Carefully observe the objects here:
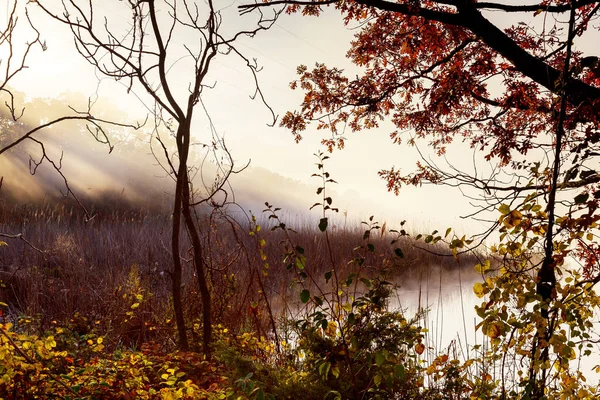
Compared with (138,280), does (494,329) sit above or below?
above

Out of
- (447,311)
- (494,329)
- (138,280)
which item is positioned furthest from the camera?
(447,311)

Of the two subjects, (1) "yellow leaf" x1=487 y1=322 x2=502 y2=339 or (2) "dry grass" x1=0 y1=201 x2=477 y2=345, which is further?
(2) "dry grass" x1=0 y1=201 x2=477 y2=345

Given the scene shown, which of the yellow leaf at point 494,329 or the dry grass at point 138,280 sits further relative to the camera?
the dry grass at point 138,280

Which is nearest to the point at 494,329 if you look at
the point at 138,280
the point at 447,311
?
the point at 138,280

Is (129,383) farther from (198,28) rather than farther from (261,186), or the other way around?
(261,186)

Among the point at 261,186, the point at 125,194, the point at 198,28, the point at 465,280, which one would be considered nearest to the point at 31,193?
the point at 125,194

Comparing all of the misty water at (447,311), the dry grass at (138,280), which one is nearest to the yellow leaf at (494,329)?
the dry grass at (138,280)

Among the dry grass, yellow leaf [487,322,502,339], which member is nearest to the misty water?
the dry grass

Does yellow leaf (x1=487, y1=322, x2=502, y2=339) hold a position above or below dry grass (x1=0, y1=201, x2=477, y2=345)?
above

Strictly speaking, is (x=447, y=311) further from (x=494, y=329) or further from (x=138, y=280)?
(x=494, y=329)

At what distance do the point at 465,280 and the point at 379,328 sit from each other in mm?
8831

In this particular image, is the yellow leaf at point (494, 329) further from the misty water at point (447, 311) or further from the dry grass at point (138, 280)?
the misty water at point (447, 311)

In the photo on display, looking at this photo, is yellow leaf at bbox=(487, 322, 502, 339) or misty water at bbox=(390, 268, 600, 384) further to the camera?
misty water at bbox=(390, 268, 600, 384)

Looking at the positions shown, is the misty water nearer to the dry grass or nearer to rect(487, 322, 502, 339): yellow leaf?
the dry grass
